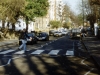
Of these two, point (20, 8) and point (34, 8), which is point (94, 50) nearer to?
point (20, 8)

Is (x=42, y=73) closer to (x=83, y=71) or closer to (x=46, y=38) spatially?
(x=83, y=71)

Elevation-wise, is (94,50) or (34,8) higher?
(34,8)

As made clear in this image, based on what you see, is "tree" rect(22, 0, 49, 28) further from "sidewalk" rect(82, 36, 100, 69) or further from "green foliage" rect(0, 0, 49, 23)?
"sidewalk" rect(82, 36, 100, 69)

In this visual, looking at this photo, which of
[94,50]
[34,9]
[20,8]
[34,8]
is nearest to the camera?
[94,50]

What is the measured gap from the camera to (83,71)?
11758 mm

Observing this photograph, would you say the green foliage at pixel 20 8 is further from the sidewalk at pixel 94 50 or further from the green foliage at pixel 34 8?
the sidewalk at pixel 94 50

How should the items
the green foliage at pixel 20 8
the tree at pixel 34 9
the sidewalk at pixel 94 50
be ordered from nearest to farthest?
1. the sidewalk at pixel 94 50
2. the green foliage at pixel 20 8
3. the tree at pixel 34 9

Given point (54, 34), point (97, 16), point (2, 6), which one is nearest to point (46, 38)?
point (2, 6)

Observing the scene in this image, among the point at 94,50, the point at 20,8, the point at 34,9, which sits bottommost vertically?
the point at 94,50

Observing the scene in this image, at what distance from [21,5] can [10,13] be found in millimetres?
2497

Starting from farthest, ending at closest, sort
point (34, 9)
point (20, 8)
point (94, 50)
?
point (34, 9) < point (20, 8) < point (94, 50)

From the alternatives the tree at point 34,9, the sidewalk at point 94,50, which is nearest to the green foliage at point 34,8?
the tree at point 34,9

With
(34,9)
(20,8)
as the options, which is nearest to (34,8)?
(34,9)

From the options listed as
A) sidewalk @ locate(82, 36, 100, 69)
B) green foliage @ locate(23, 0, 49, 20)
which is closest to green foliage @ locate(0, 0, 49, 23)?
green foliage @ locate(23, 0, 49, 20)
